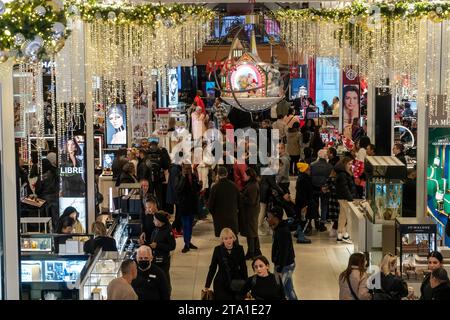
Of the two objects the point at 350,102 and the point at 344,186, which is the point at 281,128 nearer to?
the point at 350,102

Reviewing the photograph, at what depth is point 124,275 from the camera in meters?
8.12

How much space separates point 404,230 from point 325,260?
8.75 feet

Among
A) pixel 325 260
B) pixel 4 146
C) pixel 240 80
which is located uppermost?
pixel 240 80

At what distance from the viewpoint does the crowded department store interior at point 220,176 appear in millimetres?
8438

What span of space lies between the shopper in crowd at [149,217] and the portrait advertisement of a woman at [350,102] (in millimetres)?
11738

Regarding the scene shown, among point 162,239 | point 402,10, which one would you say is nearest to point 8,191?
point 162,239

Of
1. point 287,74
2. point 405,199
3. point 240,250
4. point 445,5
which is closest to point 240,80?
point 287,74

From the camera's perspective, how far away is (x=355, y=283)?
859 centimetres

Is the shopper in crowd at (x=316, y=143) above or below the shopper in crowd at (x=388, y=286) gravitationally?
above

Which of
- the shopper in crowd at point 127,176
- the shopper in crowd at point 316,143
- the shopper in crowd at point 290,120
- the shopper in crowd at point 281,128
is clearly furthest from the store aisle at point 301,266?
the shopper in crowd at point 290,120

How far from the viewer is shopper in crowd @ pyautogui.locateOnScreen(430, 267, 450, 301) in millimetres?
8242

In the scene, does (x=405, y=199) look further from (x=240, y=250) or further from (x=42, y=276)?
(x=42, y=276)

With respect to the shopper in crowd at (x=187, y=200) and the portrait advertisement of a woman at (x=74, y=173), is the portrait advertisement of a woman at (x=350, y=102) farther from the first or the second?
the portrait advertisement of a woman at (x=74, y=173)

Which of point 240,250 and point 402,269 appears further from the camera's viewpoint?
point 402,269
